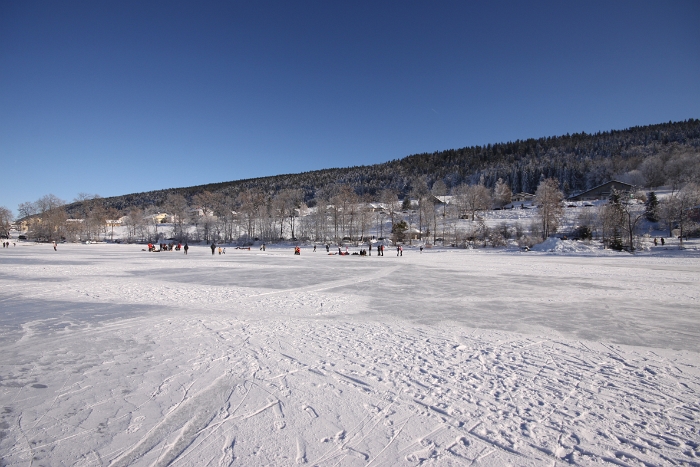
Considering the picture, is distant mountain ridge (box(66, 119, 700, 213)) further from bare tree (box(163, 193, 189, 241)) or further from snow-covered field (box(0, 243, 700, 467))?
snow-covered field (box(0, 243, 700, 467))

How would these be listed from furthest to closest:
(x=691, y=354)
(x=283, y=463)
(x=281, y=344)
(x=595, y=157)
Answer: (x=595, y=157) < (x=281, y=344) < (x=691, y=354) < (x=283, y=463)

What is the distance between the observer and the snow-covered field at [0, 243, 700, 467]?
3.04 m

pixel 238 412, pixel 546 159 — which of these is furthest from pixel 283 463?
pixel 546 159

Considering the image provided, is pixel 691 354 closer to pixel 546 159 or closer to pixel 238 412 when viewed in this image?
pixel 238 412

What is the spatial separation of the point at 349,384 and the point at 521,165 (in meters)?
134

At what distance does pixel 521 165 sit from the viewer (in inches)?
4727

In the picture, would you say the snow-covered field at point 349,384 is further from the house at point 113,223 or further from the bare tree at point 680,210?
the house at point 113,223

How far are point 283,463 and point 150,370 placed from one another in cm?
307

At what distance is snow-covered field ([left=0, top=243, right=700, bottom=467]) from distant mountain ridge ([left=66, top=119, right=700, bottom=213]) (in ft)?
345

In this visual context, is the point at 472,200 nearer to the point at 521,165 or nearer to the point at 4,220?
the point at 521,165

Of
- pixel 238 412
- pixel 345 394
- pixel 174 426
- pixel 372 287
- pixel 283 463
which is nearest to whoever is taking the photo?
pixel 283 463

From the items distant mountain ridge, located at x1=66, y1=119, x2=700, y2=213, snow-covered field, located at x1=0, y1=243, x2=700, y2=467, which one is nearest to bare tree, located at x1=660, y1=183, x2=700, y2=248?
snow-covered field, located at x1=0, y1=243, x2=700, y2=467

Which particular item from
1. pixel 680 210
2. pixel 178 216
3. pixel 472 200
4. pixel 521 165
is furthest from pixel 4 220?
pixel 521 165

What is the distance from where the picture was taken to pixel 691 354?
18.2 ft
